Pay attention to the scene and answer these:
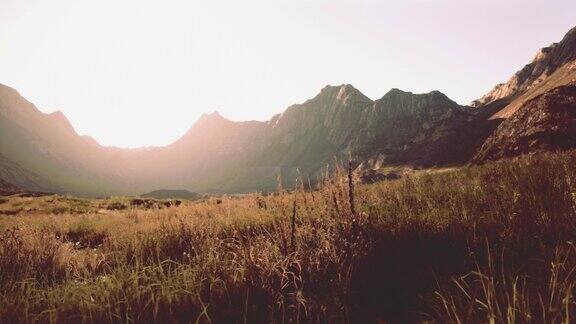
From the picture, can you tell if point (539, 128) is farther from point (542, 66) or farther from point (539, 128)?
point (542, 66)

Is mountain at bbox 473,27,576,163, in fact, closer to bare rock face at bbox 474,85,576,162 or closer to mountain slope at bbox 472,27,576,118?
bare rock face at bbox 474,85,576,162

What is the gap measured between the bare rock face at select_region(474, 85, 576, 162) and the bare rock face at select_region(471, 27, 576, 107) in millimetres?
144532

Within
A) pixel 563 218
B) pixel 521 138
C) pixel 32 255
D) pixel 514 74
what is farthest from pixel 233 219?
pixel 514 74

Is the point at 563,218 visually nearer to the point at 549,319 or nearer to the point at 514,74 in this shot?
the point at 549,319

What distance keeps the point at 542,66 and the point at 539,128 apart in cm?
16996

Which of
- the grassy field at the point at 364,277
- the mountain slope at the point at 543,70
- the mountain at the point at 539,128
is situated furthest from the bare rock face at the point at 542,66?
the grassy field at the point at 364,277

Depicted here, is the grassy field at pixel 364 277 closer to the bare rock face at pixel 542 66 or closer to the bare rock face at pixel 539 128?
the bare rock face at pixel 539 128

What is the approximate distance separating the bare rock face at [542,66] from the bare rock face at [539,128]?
14453cm

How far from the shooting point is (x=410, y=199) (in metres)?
6.35

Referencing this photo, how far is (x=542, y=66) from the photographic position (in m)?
152

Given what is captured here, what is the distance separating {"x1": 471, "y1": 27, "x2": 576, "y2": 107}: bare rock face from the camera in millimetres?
138750

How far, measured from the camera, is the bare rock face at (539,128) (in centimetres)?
1335

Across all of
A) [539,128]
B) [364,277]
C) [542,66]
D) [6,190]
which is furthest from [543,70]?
[364,277]

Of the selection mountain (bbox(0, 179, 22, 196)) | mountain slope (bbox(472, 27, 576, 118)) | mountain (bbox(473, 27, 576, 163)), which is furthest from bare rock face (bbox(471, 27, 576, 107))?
mountain (bbox(0, 179, 22, 196))
